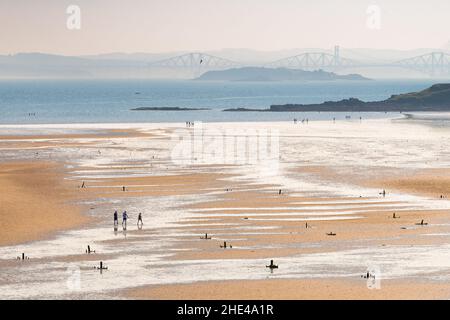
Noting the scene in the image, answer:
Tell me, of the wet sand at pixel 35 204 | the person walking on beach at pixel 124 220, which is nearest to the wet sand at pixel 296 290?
the wet sand at pixel 35 204

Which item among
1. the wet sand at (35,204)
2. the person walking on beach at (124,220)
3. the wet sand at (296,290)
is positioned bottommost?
the wet sand at (296,290)

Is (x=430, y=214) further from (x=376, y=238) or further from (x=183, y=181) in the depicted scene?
(x=183, y=181)

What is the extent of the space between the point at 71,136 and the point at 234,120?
40.6 m

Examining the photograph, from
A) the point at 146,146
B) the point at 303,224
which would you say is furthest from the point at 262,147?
the point at 303,224

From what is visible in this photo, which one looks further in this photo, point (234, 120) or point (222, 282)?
point (234, 120)

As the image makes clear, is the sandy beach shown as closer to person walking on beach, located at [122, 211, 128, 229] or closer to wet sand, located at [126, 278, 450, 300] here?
wet sand, located at [126, 278, 450, 300]

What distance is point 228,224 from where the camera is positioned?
45.8 metres

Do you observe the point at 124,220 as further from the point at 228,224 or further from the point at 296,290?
the point at 296,290

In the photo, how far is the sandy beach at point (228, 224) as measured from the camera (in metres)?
33.8

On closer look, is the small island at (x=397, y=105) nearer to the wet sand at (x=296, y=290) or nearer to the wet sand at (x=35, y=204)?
the wet sand at (x=35, y=204)

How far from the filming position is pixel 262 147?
89.8 meters

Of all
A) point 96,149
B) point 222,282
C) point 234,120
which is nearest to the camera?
point 222,282

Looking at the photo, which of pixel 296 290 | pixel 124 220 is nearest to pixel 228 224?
pixel 124 220

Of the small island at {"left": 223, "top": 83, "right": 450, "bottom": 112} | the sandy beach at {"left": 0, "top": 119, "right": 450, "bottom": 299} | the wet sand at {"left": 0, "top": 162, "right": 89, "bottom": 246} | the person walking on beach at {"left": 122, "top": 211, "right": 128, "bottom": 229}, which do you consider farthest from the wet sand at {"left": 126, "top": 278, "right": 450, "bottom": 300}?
the small island at {"left": 223, "top": 83, "right": 450, "bottom": 112}
